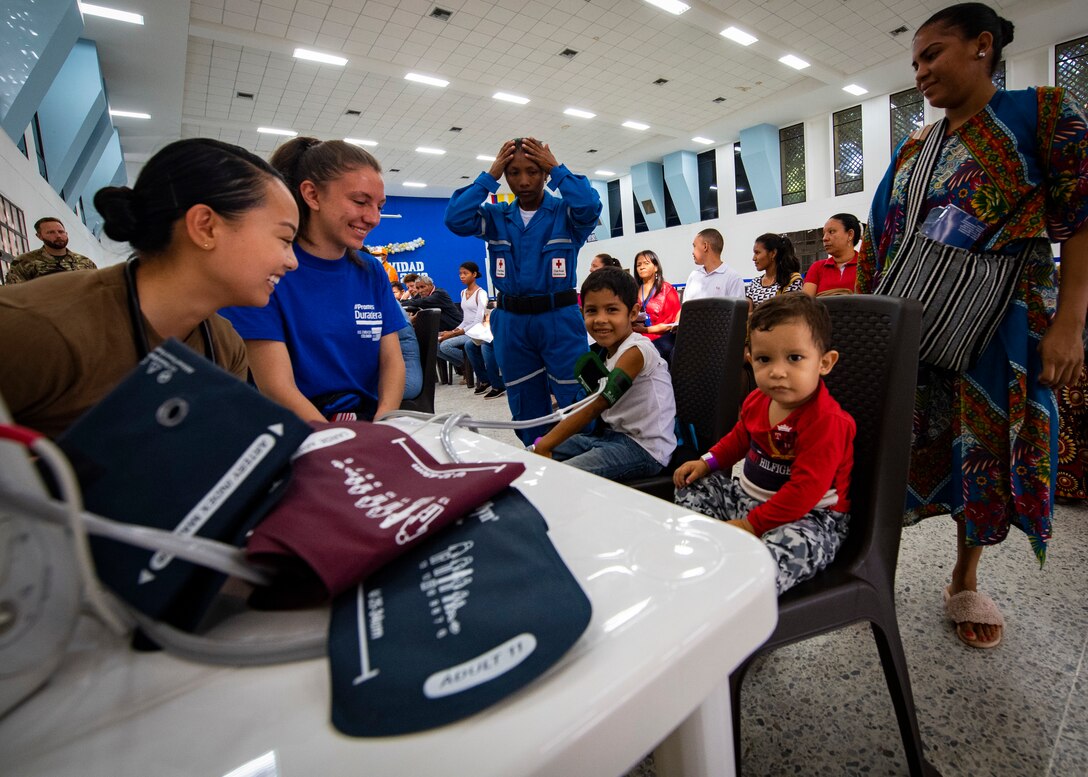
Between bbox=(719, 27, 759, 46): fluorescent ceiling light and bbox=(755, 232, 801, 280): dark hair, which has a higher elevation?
bbox=(719, 27, 759, 46): fluorescent ceiling light

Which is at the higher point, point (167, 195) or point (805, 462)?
point (167, 195)

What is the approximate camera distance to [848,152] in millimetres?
8891

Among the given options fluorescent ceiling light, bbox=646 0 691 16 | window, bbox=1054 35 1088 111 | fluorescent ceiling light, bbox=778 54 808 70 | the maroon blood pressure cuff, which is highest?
fluorescent ceiling light, bbox=646 0 691 16

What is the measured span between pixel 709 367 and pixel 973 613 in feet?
2.75

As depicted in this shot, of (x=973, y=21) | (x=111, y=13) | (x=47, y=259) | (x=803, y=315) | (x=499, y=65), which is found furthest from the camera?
(x=499, y=65)

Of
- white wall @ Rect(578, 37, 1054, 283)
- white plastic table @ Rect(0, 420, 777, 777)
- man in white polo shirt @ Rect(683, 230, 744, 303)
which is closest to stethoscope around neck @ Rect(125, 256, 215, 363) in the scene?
white plastic table @ Rect(0, 420, 777, 777)

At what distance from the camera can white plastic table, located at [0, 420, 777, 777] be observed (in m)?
0.24

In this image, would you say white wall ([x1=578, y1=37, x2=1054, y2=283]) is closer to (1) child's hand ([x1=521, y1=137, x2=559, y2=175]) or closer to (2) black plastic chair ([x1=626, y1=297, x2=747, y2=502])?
(1) child's hand ([x1=521, y1=137, x2=559, y2=175])

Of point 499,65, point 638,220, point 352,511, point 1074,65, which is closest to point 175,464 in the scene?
point 352,511

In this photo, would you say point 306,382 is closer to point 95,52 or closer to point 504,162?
point 504,162

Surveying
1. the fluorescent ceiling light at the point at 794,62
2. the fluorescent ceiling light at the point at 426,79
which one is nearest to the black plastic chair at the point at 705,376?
the fluorescent ceiling light at the point at 426,79

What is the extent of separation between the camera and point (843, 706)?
1066 millimetres

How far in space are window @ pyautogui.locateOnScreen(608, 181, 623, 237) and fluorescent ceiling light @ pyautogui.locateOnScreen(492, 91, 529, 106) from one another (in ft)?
19.1

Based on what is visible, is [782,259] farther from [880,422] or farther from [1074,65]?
[1074,65]
